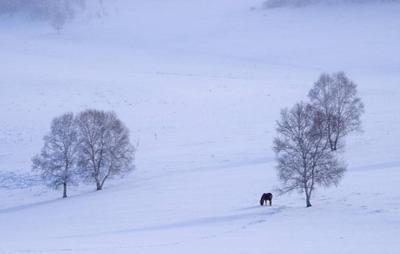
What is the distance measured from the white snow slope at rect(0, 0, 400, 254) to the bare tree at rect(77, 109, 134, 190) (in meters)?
1.82

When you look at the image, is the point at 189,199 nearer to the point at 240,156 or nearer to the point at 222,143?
the point at 240,156

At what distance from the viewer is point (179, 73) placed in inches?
3674

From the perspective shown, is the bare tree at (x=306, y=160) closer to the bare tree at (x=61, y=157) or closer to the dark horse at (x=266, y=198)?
the dark horse at (x=266, y=198)

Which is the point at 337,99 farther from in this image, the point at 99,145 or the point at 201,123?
the point at 99,145

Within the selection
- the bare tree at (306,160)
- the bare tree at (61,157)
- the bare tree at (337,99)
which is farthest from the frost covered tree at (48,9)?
the bare tree at (306,160)

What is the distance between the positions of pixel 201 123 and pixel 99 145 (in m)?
21.3

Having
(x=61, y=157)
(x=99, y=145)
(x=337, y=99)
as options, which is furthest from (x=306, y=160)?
(x=61, y=157)

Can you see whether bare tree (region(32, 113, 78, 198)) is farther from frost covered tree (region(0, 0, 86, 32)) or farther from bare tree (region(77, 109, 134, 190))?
frost covered tree (region(0, 0, 86, 32))

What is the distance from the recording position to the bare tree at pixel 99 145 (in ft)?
144

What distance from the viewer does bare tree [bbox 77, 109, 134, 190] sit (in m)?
43.8

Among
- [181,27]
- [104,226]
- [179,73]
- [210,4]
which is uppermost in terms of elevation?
[210,4]

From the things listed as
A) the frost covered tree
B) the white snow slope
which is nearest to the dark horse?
the white snow slope

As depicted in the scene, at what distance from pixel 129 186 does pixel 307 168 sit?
16.1 m

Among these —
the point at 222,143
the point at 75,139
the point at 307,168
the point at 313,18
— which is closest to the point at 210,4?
the point at 313,18
